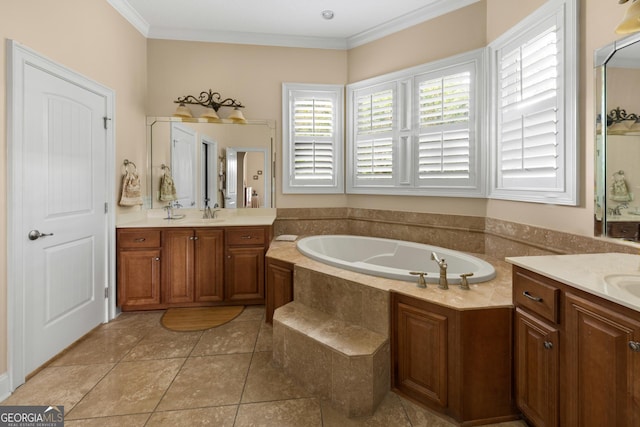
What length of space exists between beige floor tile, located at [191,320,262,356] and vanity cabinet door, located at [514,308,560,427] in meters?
1.72

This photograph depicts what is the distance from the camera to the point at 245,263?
10.0ft

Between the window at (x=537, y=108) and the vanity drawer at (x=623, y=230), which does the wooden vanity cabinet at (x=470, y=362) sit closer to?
the vanity drawer at (x=623, y=230)

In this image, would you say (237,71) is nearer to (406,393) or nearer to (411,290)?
(411,290)

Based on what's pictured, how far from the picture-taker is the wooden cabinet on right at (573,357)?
0.99 m

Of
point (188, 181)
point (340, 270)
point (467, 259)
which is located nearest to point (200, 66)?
point (188, 181)

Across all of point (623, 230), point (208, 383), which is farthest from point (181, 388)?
point (623, 230)

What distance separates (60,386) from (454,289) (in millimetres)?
2471

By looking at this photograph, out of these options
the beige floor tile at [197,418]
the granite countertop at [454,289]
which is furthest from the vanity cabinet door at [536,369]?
the beige floor tile at [197,418]

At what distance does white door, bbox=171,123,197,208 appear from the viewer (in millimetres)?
3416

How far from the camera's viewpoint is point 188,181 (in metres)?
3.46

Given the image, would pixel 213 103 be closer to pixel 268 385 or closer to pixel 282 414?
pixel 268 385

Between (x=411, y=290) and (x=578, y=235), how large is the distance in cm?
107

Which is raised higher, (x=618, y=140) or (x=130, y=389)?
(x=618, y=140)

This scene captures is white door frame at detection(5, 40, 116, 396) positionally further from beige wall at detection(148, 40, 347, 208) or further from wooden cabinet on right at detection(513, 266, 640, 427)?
wooden cabinet on right at detection(513, 266, 640, 427)
